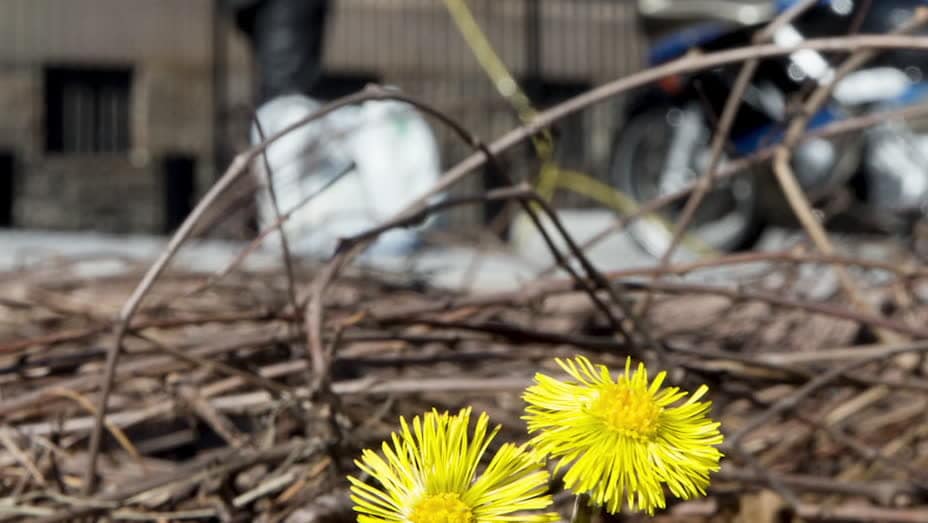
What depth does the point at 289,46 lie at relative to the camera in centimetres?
331

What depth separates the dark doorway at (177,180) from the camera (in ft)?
23.8

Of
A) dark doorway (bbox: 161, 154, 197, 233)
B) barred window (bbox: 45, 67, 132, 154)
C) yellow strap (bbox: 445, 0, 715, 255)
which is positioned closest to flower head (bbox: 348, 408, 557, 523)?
yellow strap (bbox: 445, 0, 715, 255)

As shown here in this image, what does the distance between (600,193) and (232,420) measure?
188 inches

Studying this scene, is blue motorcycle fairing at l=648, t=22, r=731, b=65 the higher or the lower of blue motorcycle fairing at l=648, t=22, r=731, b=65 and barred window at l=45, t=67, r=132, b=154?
the lower

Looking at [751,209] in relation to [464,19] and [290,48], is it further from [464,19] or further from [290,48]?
[464,19]

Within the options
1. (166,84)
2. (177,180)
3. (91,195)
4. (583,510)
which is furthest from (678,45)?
(583,510)

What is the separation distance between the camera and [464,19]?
6.96 m

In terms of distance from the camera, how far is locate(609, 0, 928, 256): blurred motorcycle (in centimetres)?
411

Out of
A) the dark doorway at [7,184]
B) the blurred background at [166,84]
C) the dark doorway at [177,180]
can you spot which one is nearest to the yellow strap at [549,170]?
the blurred background at [166,84]

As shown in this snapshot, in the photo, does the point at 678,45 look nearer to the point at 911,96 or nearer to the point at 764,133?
the point at 764,133

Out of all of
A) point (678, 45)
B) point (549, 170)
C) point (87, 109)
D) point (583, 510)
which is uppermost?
point (87, 109)

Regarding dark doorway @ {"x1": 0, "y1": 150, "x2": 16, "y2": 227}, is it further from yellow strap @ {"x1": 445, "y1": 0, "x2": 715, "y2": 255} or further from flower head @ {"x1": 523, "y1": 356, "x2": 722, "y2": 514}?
flower head @ {"x1": 523, "y1": 356, "x2": 722, "y2": 514}

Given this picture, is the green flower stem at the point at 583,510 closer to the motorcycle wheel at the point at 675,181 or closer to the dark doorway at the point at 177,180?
the motorcycle wheel at the point at 675,181

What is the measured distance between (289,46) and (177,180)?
4.22m
